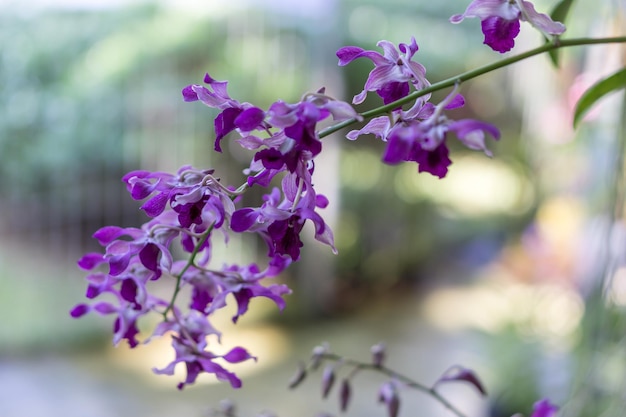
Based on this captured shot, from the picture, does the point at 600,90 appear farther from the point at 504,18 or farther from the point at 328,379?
the point at 328,379

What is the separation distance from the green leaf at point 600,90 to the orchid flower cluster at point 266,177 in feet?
0.40

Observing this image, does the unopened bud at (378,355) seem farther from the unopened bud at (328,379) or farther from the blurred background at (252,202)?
the blurred background at (252,202)

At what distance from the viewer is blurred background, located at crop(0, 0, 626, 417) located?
6.47ft

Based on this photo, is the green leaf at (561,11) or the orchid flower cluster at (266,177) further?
the green leaf at (561,11)

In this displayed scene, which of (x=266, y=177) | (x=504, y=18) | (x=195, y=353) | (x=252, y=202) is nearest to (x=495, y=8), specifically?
(x=504, y=18)

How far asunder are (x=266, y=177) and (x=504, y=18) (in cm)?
13

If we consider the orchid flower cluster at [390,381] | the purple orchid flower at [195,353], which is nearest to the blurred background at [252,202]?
the orchid flower cluster at [390,381]

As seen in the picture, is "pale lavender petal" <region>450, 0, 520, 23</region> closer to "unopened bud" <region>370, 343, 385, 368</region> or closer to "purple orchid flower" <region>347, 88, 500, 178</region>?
"purple orchid flower" <region>347, 88, 500, 178</region>

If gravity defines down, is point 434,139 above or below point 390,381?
above

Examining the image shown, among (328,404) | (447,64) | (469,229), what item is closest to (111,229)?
(328,404)

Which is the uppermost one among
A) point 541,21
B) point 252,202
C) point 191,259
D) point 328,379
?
point 541,21

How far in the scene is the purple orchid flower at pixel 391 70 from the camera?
35 centimetres

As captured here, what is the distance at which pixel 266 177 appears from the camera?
0.33 metres

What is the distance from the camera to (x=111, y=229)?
0.37 metres
